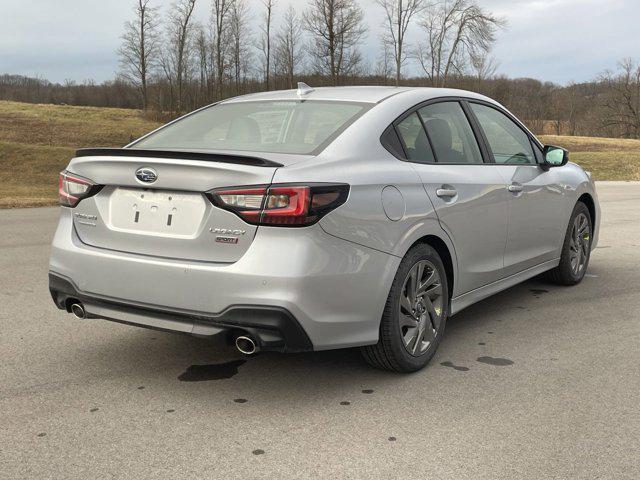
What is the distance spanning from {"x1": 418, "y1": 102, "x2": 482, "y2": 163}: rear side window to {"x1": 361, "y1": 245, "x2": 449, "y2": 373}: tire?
741 mm

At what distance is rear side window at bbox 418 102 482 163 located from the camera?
4.23 meters

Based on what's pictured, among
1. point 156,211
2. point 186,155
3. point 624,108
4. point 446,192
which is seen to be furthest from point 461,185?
point 624,108

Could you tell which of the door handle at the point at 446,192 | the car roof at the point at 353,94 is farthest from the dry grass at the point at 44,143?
the door handle at the point at 446,192

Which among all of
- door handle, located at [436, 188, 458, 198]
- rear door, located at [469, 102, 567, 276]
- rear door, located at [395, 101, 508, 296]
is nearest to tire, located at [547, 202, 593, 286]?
rear door, located at [469, 102, 567, 276]

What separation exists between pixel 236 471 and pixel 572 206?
13.9ft

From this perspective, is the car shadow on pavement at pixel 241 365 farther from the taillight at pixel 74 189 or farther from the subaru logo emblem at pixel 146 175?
the taillight at pixel 74 189

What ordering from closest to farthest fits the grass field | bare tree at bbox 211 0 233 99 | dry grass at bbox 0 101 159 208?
dry grass at bbox 0 101 159 208 → the grass field → bare tree at bbox 211 0 233 99

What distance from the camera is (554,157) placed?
5430 millimetres

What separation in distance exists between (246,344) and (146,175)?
38.4 inches

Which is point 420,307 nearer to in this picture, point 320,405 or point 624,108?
point 320,405

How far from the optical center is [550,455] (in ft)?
9.33

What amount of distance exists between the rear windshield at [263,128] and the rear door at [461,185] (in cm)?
43

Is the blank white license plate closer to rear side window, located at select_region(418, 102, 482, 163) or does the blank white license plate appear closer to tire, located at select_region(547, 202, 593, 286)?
rear side window, located at select_region(418, 102, 482, 163)

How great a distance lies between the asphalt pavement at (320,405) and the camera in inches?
109
